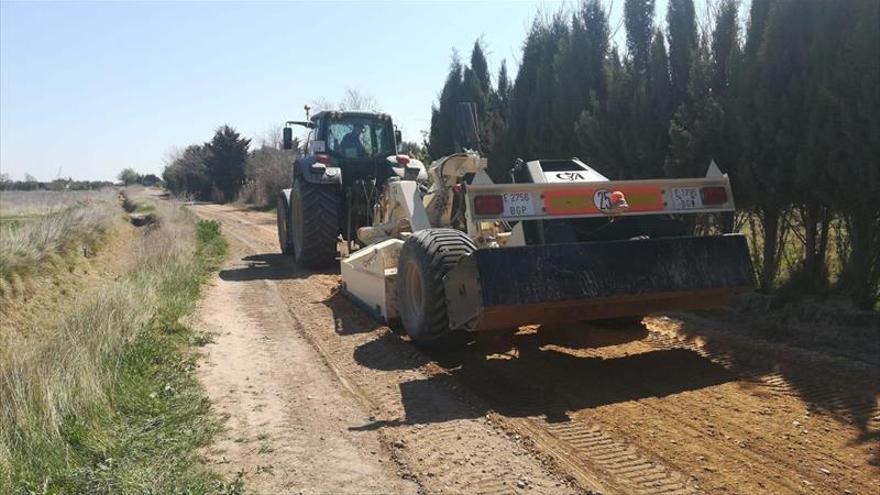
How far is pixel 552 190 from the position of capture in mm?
5086

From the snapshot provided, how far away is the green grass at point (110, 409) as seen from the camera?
11.5 feet

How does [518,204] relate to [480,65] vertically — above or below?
below

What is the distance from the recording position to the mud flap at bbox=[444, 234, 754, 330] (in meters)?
4.67

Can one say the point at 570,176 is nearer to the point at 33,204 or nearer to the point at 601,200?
the point at 601,200

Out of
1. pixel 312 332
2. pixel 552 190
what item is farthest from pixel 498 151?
pixel 552 190

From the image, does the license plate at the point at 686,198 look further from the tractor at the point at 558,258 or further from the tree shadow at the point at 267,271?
the tree shadow at the point at 267,271

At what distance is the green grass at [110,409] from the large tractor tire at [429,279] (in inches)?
68.3

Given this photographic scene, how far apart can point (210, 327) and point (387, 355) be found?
2.21 m

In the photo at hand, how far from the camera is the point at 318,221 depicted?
10617 mm

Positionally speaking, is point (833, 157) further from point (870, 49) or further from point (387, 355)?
point (387, 355)

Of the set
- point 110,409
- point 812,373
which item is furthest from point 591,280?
point 110,409

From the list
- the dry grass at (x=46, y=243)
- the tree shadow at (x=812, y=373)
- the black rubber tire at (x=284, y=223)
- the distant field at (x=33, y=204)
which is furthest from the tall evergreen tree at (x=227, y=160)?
the tree shadow at (x=812, y=373)

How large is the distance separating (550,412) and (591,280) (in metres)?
0.97

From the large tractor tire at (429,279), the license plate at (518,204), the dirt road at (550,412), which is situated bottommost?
the dirt road at (550,412)
